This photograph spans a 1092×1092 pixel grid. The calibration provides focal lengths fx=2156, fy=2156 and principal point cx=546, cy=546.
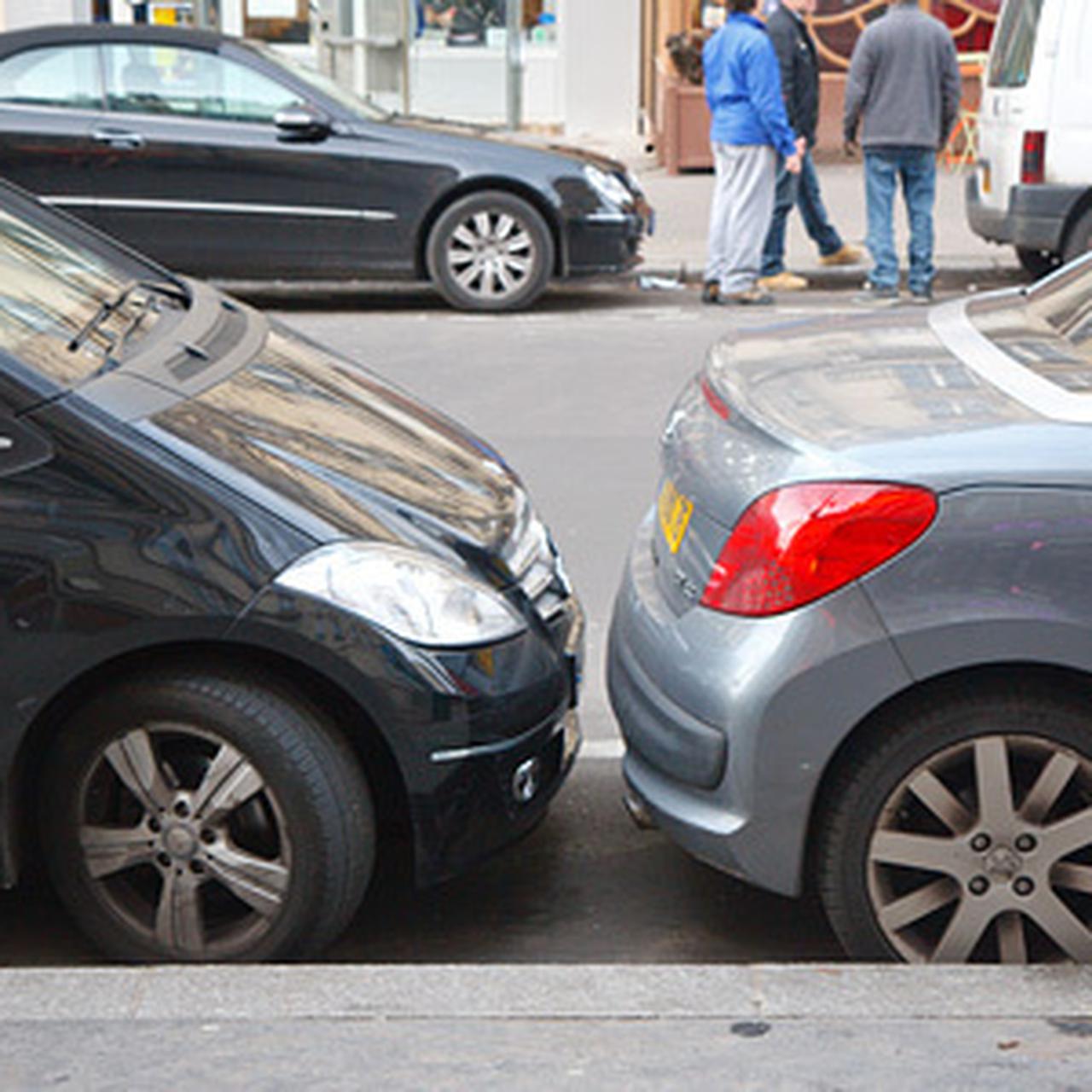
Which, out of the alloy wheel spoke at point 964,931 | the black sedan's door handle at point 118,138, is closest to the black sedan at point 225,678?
the alloy wheel spoke at point 964,931

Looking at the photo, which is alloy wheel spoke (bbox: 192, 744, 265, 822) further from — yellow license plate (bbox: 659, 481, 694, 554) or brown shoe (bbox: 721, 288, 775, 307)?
brown shoe (bbox: 721, 288, 775, 307)

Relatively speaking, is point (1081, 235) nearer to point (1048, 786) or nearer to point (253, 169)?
point (253, 169)

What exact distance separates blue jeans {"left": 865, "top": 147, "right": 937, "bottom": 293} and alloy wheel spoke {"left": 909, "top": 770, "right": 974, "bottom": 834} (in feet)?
29.7

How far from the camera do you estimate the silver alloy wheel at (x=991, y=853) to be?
377 cm

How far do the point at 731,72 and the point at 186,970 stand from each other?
29.7 feet

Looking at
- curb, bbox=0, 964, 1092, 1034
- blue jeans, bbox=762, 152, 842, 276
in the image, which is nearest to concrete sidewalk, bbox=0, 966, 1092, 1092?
curb, bbox=0, 964, 1092, 1034

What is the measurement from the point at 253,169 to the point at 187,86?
0.63 m

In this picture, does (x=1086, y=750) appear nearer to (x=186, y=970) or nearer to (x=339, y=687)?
(x=339, y=687)

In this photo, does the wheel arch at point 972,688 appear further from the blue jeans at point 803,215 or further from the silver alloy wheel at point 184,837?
the blue jeans at point 803,215

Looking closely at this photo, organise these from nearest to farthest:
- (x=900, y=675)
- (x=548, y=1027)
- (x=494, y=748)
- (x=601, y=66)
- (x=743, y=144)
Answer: (x=548, y=1027), (x=900, y=675), (x=494, y=748), (x=743, y=144), (x=601, y=66)

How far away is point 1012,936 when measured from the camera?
384cm

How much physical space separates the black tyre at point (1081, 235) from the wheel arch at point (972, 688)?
929 cm

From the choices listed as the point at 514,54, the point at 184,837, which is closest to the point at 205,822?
the point at 184,837

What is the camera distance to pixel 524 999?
3547 millimetres
